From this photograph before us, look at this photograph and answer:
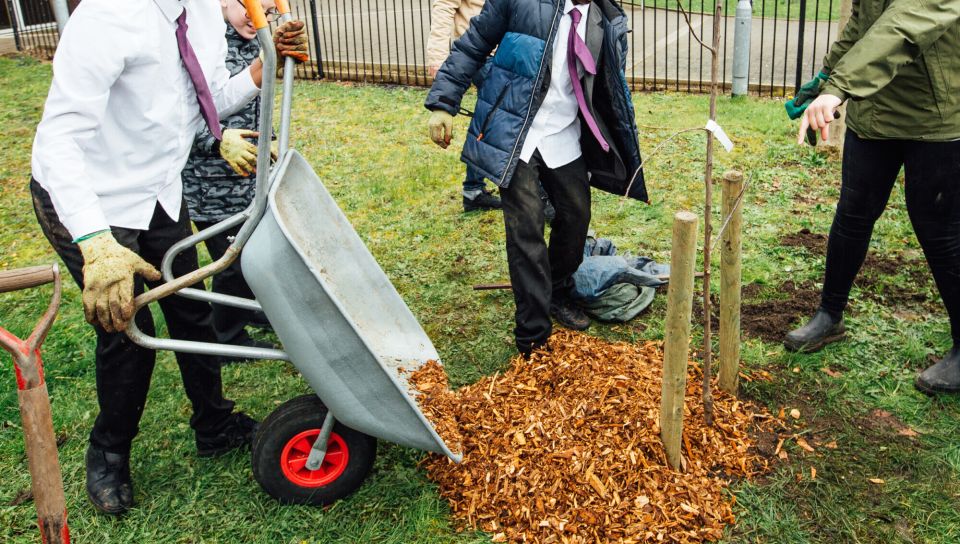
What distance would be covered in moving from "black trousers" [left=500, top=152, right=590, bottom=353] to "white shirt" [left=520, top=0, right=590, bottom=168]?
52mm

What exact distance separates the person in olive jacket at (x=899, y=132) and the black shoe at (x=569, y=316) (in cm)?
96

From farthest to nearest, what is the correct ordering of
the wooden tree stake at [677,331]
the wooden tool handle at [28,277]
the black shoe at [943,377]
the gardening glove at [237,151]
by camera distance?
the black shoe at [943,377]
the gardening glove at [237,151]
the wooden tree stake at [677,331]
the wooden tool handle at [28,277]

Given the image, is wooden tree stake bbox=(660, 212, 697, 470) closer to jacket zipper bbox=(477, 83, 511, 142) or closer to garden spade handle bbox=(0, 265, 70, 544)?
jacket zipper bbox=(477, 83, 511, 142)

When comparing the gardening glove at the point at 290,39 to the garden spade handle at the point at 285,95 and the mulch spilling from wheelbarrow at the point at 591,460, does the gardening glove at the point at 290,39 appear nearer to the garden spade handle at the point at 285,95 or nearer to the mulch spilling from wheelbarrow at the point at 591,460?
the garden spade handle at the point at 285,95

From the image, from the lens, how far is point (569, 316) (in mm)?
4172

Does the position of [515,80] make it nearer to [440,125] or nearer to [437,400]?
[440,125]

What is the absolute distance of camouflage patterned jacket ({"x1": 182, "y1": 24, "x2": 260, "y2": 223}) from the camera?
3.86m

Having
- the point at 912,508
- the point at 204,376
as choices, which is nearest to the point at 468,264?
the point at 204,376

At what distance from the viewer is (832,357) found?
375cm

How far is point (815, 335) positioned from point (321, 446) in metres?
2.28

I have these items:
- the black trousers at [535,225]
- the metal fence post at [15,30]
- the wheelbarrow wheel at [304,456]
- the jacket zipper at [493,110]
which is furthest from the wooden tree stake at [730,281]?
the metal fence post at [15,30]

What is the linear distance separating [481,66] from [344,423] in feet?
6.00

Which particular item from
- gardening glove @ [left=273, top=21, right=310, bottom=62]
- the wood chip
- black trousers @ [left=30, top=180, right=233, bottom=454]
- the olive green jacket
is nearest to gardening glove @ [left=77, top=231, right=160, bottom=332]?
black trousers @ [left=30, top=180, right=233, bottom=454]

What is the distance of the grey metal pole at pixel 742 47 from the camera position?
7.91 meters
